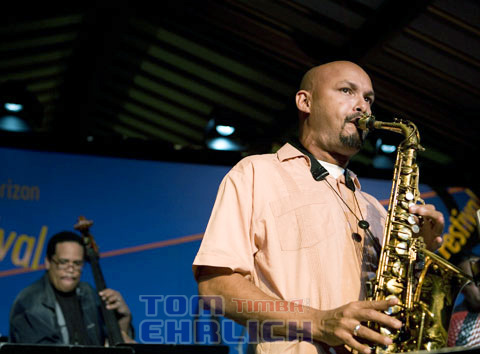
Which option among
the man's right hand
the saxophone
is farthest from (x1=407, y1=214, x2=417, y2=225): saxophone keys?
the man's right hand

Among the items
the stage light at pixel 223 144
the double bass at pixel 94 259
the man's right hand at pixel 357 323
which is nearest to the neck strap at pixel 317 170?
the man's right hand at pixel 357 323

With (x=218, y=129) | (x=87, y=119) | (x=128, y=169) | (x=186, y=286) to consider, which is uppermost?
(x=87, y=119)

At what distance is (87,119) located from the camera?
840cm

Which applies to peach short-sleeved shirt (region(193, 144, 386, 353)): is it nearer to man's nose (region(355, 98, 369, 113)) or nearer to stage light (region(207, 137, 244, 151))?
man's nose (region(355, 98, 369, 113))

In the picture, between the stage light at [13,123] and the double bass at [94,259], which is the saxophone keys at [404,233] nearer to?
the double bass at [94,259]

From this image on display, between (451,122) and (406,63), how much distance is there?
0.95 meters

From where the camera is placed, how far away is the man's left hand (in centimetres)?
233

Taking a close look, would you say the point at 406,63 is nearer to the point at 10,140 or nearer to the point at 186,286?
the point at 186,286

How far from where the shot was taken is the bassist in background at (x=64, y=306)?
4.98 m

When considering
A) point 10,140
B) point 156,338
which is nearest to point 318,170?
point 156,338

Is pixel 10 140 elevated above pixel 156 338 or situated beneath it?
elevated above

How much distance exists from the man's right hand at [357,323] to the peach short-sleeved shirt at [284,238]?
0.66 feet

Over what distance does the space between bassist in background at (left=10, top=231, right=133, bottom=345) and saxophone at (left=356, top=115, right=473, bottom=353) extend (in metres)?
3.18

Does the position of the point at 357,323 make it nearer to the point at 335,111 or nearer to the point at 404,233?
the point at 404,233
